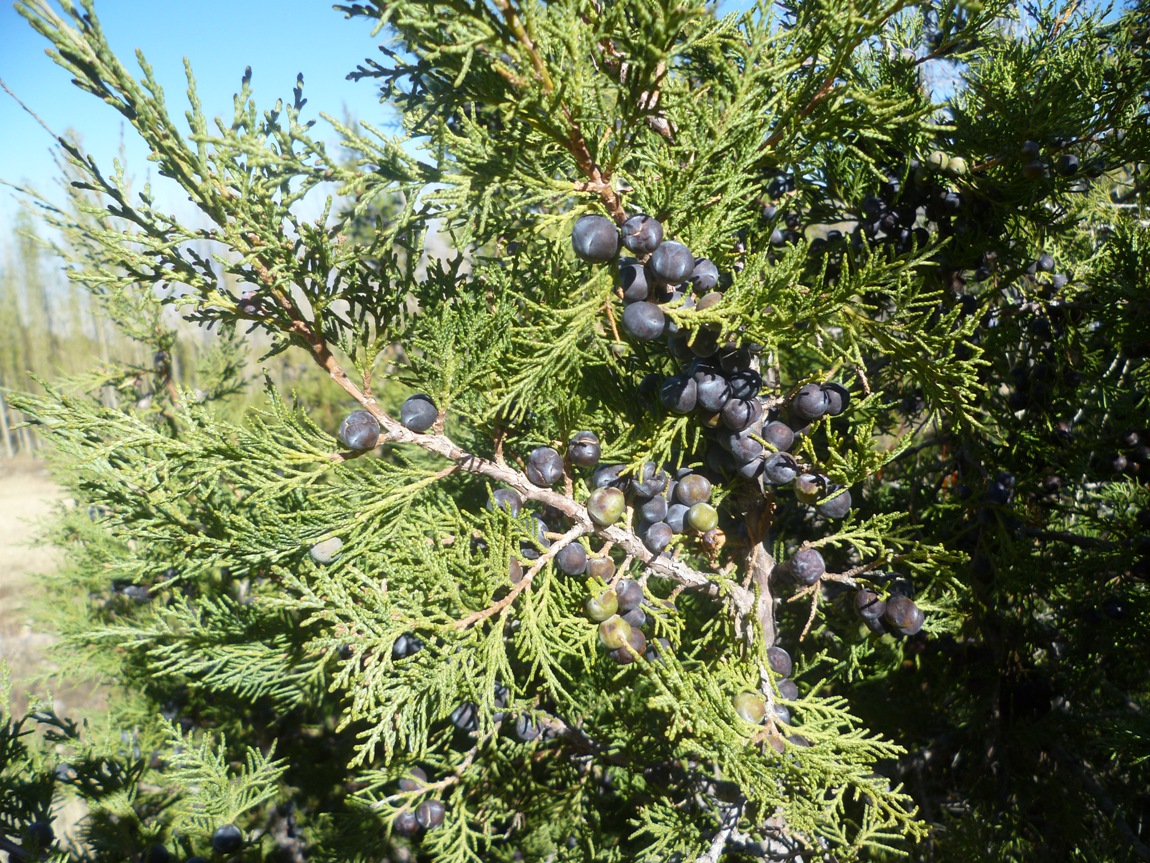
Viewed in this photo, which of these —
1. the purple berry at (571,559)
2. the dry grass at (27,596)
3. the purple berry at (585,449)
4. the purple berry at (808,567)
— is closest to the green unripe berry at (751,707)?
the purple berry at (808,567)

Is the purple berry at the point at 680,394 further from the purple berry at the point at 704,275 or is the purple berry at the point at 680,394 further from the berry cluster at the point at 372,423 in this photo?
the berry cluster at the point at 372,423

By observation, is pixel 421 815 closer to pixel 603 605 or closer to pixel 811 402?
pixel 603 605

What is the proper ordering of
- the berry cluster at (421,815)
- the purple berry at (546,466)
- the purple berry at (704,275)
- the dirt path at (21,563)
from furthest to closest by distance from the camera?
the dirt path at (21,563) → the berry cluster at (421,815) → the purple berry at (546,466) → the purple berry at (704,275)

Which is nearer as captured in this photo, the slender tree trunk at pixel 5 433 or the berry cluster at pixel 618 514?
the berry cluster at pixel 618 514

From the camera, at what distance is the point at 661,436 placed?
128cm

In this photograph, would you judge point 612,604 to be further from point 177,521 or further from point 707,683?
point 177,521

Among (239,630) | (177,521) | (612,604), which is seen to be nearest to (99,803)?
(239,630)

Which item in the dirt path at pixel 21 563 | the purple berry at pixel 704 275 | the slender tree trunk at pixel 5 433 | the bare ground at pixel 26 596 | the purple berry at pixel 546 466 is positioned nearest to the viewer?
the purple berry at pixel 704 275

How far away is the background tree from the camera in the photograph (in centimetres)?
116

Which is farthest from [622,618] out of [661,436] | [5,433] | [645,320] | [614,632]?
[5,433]

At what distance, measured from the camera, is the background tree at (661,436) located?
3.79 ft

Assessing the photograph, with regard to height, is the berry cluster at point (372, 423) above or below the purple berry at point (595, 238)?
below

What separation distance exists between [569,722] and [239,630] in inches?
37.8

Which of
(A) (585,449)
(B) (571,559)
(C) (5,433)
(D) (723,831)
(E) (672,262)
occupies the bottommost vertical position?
(C) (5,433)
